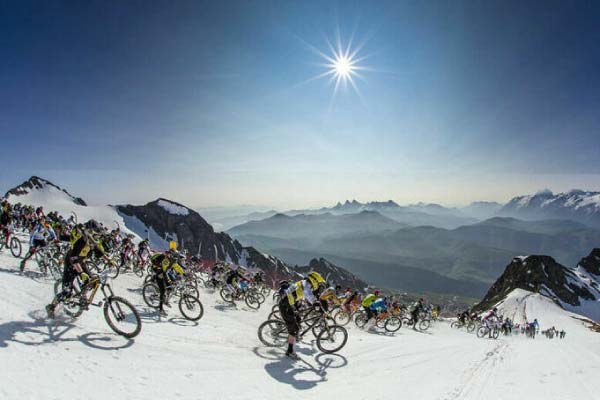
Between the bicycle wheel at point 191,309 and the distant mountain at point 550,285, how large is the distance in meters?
108

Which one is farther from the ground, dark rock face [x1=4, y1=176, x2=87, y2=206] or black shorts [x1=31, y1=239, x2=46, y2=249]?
dark rock face [x1=4, y1=176, x2=87, y2=206]

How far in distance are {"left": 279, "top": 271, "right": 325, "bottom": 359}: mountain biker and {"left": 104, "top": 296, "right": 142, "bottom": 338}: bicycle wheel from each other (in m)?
4.29

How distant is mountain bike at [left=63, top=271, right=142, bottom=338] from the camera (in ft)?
27.2

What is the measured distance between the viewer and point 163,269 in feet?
39.7

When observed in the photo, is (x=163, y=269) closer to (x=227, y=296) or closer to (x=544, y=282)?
(x=227, y=296)

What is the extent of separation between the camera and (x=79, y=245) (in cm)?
877

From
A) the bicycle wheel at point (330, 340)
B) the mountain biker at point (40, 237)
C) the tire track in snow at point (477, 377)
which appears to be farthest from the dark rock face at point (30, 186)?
the tire track in snow at point (477, 377)

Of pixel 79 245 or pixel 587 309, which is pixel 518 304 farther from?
pixel 79 245

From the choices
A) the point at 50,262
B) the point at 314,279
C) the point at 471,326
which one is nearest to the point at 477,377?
the point at 314,279

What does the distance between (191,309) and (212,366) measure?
4.88 meters

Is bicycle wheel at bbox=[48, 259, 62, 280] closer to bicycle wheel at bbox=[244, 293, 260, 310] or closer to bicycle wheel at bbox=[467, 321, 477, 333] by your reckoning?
bicycle wheel at bbox=[244, 293, 260, 310]

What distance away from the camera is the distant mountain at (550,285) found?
100125 mm

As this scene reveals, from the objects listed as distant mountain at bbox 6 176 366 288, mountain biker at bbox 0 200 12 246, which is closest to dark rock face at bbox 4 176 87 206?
distant mountain at bbox 6 176 366 288

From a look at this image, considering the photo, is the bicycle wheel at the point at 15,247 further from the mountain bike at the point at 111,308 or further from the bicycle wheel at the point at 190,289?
the mountain bike at the point at 111,308
